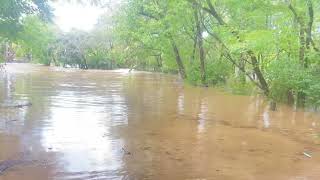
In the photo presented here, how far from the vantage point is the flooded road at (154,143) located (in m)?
7.32

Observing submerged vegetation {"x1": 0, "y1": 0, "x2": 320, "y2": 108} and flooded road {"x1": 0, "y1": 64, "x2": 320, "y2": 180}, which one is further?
submerged vegetation {"x1": 0, "y1": 0, "x2": 320, "y2": 108}

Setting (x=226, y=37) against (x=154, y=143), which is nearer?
(x=154, y=143)

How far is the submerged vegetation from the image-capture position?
16.1 meters

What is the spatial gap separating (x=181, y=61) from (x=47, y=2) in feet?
70.2

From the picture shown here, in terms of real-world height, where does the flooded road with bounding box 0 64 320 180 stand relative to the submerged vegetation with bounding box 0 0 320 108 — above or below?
below

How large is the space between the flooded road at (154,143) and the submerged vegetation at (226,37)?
201cm

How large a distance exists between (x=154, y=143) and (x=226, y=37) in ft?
33.0

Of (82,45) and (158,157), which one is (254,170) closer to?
(158,157)

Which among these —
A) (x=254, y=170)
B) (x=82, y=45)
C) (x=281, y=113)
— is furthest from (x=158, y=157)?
(x=82, y=45)

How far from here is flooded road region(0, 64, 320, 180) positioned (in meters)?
7.32

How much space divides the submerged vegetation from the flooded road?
6.58ft

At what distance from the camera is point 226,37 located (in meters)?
18.6

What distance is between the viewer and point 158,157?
8.23 metres

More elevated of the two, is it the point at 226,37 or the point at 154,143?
the point at 226,37
